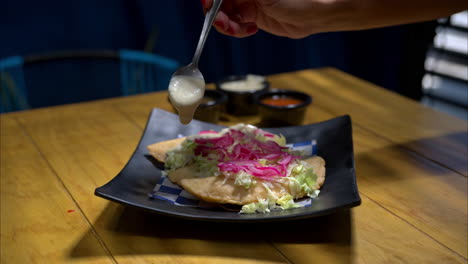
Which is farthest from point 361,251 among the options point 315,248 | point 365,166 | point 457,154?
point 457,154

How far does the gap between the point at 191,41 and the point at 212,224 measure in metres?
2.38

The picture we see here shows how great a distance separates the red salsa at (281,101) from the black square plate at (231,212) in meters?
0.23

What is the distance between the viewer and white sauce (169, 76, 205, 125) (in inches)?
54.5

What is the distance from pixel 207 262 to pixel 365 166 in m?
0.67

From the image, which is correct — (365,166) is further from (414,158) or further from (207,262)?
(207,262)

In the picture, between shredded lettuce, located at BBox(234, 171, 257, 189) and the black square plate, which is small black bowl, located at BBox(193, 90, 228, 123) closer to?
the black square plate

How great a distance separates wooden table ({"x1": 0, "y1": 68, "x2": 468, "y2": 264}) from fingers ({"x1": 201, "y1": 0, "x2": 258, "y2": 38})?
1.16ft

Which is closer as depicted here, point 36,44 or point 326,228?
point 326,228

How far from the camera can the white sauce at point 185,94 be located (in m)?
1.38

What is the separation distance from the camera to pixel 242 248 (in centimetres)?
118

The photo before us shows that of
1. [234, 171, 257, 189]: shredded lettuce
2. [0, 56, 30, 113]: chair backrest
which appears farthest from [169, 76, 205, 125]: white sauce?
[0, 56, 30, 113]: chair backrest

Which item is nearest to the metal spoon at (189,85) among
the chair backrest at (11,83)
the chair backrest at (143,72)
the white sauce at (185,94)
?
the white sauce at (185,94)

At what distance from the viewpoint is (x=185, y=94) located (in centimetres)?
139

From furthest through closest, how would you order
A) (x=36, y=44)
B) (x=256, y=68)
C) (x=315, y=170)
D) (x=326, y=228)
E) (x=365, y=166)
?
1. (x=256, y=68)
2. (x=36, y=44)
3. (x=365, y=166)
4. (x=315, y=170)
5. (x=326, y=228)
